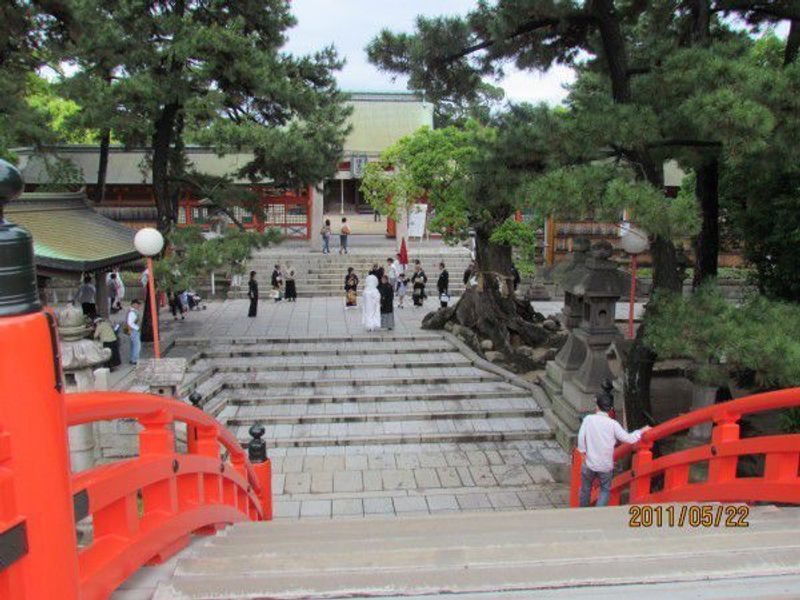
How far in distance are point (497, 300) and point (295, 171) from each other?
589cm

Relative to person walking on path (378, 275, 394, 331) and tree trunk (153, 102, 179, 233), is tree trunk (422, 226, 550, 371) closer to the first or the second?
person walking on path (378, 275, 394, 331)

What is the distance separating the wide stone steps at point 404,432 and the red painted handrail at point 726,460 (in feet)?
13.0

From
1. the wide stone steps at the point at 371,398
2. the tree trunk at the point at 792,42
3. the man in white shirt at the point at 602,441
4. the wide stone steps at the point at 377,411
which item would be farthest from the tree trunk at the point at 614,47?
the wide stone steps at the point at 371,398

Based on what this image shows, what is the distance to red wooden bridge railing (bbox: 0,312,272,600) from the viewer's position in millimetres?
1542

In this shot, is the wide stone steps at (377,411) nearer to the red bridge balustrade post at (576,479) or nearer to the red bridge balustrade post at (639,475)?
the red bridge balustrade post at (576,479)

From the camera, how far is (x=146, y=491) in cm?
314

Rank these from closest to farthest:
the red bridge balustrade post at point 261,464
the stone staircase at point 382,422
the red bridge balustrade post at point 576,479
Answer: the red bridge balustrade post at point 261,464 < the red bridge balustrade post at point 576,479 < the stone staircase at point 382,422

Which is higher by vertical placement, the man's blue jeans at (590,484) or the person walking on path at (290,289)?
the person walking on path at (290,289)

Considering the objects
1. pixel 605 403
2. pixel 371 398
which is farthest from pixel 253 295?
pixel 605 403

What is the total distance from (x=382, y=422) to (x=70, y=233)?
737cm

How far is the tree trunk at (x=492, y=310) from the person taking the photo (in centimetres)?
1509

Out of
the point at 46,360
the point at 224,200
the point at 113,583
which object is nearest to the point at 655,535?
the point at 113,583

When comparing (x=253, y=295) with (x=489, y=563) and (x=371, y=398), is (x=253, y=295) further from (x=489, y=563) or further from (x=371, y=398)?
(x=489, y=563)

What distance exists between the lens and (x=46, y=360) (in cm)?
160
